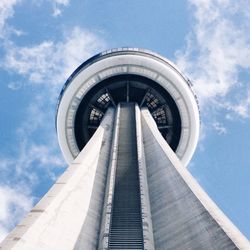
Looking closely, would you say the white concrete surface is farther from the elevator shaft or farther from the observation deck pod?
the observation deck pod

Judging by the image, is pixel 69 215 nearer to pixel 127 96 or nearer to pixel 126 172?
pixel 126 172

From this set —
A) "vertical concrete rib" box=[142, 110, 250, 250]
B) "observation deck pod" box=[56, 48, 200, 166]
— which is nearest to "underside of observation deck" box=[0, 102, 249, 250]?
"vertical concrete rib" box=[142, 110, 250, 250]

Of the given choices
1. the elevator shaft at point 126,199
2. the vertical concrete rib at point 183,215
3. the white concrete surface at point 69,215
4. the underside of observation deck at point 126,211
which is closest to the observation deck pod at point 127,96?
the elevator shaft at point 126,199

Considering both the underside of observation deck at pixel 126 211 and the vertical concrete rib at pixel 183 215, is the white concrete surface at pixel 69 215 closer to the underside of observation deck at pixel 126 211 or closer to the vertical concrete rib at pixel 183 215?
the underside of observation deck at pixel 126 211

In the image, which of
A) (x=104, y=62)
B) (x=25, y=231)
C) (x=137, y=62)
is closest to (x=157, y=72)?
(x=137, y=62)

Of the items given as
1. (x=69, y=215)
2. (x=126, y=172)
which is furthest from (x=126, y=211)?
(x=126, y=172)

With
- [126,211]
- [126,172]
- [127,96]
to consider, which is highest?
[127,96]
